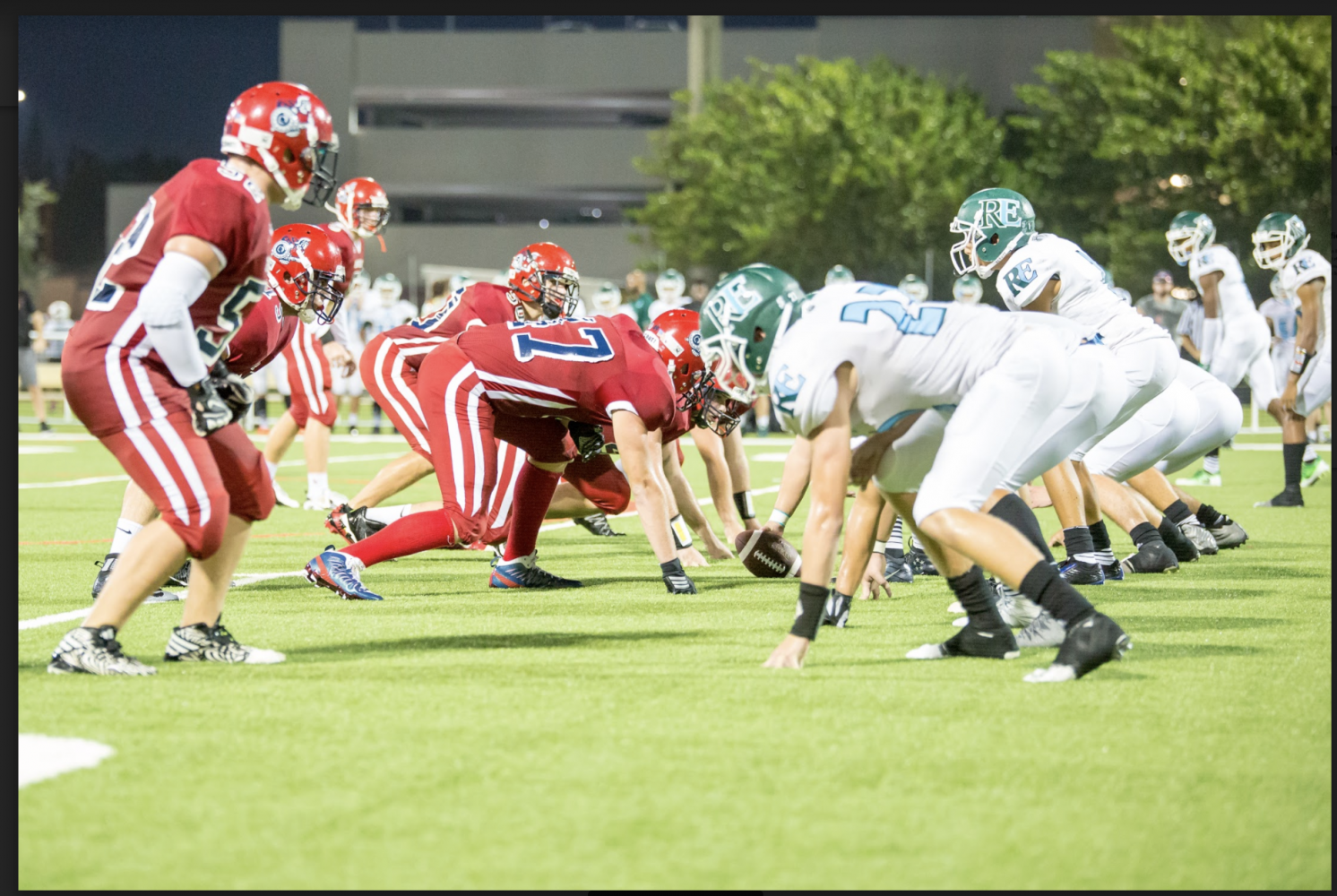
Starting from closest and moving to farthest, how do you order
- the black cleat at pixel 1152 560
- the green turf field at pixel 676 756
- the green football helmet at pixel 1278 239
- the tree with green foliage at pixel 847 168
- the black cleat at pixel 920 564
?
the green turf field at pixel 676 756, the black cleat at pixel 1152 560, the black cleat at pixel 920 564, the green football helmet at pixel 1278 239, the tree with green foliage at pixel 847 168

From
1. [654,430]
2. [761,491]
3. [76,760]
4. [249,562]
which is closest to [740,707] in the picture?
[76,760]

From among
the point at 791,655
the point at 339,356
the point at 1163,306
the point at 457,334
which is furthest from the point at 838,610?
the point at 1163,306

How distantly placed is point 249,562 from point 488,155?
143 feet

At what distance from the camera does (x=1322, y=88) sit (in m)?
30.3

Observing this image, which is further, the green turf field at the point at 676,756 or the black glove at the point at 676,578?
the black glove at the point at 676,578

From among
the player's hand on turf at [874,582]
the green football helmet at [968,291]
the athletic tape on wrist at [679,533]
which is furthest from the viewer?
the green football helmet at [968,291]

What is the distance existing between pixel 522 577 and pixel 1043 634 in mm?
2869

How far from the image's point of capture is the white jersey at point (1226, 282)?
43.3 ft

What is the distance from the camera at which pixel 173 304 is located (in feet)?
15.7

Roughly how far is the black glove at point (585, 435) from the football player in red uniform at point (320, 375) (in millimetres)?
3498

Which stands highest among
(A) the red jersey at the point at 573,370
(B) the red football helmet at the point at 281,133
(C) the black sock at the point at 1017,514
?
(B) the red football helmet at the point at 281,133

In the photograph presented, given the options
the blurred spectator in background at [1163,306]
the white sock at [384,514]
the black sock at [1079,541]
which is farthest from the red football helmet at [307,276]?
the blurred spectator in background at [1163,306]

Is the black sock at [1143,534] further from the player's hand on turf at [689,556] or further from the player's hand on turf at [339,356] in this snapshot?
the player's hand on turf at [339,356]

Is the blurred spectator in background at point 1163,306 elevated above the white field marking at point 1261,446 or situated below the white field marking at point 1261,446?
above
